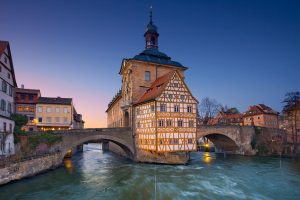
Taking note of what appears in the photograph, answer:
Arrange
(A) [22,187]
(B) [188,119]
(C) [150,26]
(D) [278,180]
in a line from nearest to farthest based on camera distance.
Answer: (A) [22,187] < (D) [278,180] < (B) [188,119] < (C) [150,26]

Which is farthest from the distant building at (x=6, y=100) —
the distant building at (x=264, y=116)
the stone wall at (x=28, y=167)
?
the distant building at (x=264, y=116)

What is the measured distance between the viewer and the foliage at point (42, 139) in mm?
23953

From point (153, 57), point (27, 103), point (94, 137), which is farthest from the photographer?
point (27, 103)

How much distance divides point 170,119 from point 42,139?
587 inches

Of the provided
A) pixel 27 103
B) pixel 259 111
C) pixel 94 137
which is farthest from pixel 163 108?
pixel 259 111

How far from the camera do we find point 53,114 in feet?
131

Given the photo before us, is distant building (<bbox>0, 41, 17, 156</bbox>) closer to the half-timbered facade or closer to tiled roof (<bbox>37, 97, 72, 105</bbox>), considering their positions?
tiled roof (<bbox>37, 97, 72, 105</bbox>)

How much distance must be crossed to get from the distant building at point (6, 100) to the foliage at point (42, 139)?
187 centimetres

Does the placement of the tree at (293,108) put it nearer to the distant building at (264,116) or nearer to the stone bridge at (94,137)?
the distant building at (264,116)

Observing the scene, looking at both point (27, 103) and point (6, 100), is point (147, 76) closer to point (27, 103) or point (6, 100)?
point (6, 100)

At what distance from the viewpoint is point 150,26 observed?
37.9 metres

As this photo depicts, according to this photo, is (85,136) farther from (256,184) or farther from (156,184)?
(256,184)

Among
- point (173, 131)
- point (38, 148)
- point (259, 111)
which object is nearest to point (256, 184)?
point (173, 131)

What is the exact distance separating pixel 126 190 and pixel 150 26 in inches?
1133
